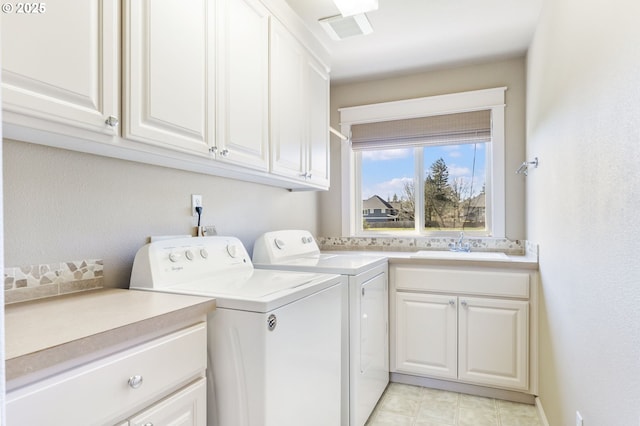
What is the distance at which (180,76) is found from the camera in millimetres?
1395

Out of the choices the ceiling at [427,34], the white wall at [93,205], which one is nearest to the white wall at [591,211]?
the ceiling at [427,34]

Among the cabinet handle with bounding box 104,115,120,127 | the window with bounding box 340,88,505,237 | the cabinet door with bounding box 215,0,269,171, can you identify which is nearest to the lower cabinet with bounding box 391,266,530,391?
the window with bounding box 340,88,505,237

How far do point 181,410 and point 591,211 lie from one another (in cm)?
150

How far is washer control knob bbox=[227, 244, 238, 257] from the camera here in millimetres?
1844

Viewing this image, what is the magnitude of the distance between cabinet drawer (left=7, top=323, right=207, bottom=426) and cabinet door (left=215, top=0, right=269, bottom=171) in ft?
2.76

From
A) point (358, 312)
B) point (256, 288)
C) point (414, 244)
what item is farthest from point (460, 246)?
point (256, 288)

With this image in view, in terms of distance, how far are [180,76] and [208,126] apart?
222mm

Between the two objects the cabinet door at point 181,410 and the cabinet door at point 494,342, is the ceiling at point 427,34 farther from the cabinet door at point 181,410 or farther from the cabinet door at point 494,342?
the cabinet door at point 181,410

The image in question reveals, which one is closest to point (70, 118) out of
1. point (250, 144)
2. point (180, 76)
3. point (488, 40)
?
point (180, 76)

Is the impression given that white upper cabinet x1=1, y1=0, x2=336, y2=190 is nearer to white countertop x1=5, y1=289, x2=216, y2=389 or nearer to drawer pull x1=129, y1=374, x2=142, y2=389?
white countertop x1=5, y1=289, x2=216, y2=389

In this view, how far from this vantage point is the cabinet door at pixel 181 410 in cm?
97

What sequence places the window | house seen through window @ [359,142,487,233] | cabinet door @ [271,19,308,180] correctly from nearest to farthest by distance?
cabinet door @ [271,19,308,180] < the window < house seen through window @ [359,142,487,233]

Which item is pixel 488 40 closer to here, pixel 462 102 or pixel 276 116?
pixel 462 102

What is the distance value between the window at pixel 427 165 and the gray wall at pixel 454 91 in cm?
7
